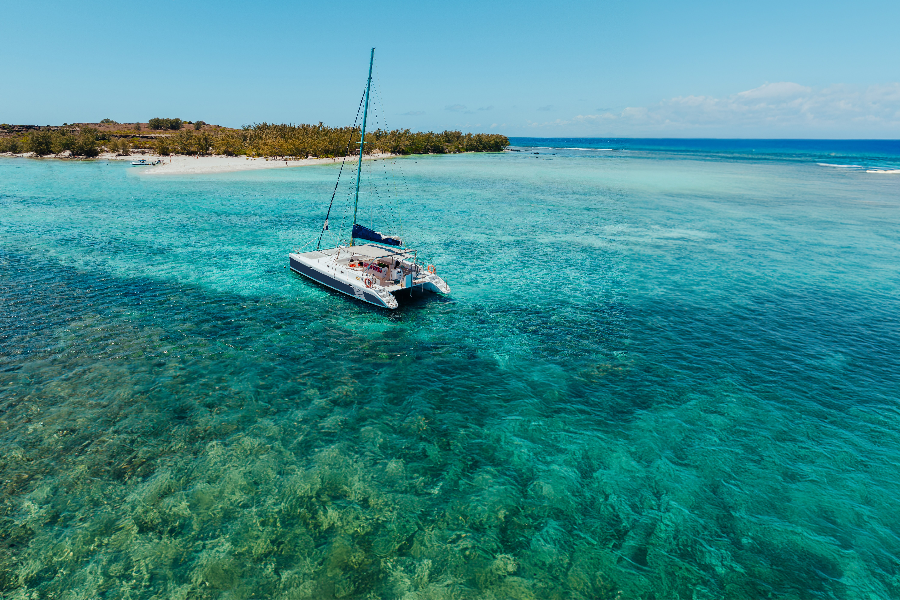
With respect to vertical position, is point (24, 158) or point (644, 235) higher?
point (24, 158)

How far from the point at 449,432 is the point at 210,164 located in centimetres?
13163

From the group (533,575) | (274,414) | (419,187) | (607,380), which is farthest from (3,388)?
(419,187)

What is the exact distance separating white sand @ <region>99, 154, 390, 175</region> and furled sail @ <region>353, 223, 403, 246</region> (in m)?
92.3

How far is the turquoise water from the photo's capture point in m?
13.3

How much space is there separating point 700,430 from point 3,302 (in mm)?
41940

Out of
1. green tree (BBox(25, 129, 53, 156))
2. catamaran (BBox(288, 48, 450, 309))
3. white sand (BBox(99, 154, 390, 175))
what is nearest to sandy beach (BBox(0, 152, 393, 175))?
white sand (BBox(99, 154, 390, 175))

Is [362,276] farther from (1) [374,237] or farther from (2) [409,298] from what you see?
(1) [374,237]

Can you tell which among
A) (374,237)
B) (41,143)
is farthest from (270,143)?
(374,237)

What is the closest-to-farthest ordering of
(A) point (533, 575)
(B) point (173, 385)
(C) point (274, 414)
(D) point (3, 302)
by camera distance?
(A) point (533, 575) → (C) point (274, 414) → (B) point (173, 385) → (D) point (3, 302)

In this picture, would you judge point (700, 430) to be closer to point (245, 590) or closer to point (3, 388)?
point (245, 590)

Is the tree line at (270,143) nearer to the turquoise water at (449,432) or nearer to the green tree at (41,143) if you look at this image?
the green tree at (41,143)

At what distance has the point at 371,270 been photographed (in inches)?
1291

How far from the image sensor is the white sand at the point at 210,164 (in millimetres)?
109875

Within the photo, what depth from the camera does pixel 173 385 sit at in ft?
69.8
